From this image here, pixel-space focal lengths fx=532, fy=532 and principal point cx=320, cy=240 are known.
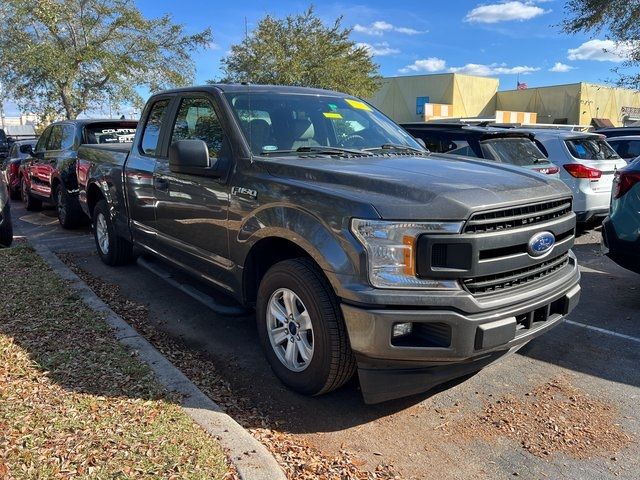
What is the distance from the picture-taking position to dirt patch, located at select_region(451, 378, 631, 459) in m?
3.07

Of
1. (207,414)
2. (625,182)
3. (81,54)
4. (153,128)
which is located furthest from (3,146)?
(625,182)

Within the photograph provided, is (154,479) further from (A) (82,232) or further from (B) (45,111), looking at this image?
(B) (45,111)

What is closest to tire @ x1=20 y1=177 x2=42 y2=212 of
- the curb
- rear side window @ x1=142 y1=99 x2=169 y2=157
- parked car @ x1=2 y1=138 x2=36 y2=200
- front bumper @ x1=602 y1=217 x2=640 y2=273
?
parked car @ x1=2 y1=138 x2=36 y2=200

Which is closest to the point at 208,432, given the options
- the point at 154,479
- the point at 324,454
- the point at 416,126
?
the point at 154,479

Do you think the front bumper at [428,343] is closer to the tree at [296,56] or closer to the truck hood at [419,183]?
the truck hood at [419,183]

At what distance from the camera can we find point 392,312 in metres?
2.76

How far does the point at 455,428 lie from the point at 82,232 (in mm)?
7721

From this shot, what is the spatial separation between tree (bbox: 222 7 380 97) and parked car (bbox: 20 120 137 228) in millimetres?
12090

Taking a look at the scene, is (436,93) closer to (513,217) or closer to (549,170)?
(549,170)

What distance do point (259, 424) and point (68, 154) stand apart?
7223mm

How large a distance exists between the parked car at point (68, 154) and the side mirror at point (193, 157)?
5580 mm

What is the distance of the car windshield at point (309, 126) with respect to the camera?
403cm

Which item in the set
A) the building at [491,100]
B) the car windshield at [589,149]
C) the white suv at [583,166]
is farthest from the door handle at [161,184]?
the building at [491,100]

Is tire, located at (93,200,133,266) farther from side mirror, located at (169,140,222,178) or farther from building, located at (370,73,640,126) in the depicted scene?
building, located at (370,73,640,126)
